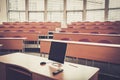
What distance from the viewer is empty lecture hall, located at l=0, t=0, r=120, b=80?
2.42 metres

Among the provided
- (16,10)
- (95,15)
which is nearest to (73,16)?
(95,15)

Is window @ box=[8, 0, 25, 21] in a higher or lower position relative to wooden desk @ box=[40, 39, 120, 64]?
higher

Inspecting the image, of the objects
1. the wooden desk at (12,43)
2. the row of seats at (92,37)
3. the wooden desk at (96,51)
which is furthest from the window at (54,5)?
the wooden desk at (96,51)

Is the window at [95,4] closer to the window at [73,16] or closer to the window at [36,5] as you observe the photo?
the window at [73,16]

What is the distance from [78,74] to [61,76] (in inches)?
9.4

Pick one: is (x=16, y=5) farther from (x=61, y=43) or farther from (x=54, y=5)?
(x=61, y=43)

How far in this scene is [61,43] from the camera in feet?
8.11

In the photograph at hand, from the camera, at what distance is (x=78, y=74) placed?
6.89 ft

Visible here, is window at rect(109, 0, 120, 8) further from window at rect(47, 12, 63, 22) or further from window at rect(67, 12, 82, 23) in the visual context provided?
window at rect(47, 12, 63, 22)

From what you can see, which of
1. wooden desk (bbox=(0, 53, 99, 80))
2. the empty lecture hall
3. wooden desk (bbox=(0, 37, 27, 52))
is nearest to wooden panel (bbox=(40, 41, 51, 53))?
the empty lecture hall

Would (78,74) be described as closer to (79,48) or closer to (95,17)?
(79,48)

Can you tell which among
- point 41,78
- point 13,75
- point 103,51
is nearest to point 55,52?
point 41,78

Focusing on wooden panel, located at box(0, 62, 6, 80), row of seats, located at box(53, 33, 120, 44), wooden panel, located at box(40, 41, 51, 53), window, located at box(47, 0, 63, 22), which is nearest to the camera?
wooden panel, located at box(0, 62, 6, 80)

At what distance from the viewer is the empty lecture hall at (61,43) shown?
2.42 metres
